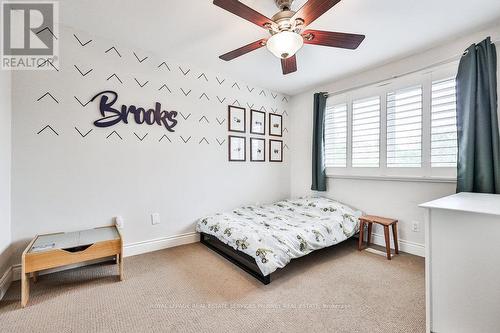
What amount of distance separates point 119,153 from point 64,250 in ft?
3.51

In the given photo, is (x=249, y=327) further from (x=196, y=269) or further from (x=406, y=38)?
(x=406, y=38)

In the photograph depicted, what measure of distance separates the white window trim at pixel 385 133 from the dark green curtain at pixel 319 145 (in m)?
0.20

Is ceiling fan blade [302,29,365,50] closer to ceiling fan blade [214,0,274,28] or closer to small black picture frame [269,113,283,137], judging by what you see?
ceiling fan blade [214,0,274,28]

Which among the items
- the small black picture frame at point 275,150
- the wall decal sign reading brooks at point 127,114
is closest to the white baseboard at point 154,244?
the wall decal sign reading brooks at point 127,114

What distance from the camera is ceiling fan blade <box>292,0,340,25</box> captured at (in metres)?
1.40

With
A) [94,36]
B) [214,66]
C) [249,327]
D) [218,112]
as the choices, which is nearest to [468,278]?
[249,327]

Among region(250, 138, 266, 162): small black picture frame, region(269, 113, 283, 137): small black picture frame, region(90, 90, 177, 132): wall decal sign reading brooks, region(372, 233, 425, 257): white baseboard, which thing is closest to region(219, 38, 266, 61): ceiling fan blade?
region(90, 90, 177, 132): wall decal sign reading brooks

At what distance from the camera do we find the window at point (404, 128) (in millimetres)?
2596

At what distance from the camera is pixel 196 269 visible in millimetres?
2256

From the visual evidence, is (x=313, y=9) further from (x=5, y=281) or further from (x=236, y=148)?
(x=5, y=281)

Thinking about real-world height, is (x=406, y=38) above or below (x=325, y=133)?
above

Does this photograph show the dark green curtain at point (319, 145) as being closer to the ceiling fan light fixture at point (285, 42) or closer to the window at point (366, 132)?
the window at point (366, 132)

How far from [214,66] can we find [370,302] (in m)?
3.08

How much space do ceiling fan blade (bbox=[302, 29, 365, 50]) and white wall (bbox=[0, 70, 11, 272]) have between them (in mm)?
2495
